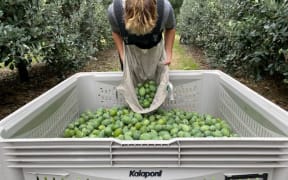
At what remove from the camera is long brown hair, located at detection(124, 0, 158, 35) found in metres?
2.38

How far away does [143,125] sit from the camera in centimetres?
277

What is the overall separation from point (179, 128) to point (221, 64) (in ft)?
14.3

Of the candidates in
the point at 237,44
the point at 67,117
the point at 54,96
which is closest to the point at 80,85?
the point at 67,117

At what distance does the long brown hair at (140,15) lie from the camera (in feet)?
7.80

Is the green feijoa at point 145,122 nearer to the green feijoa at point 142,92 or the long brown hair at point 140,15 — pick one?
the green feijoa at point 142,92

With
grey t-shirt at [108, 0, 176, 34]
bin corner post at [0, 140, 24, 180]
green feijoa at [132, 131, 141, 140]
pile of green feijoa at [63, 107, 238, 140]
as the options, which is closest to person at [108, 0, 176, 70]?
grey t-shirt at [108, 0, 176, 34]

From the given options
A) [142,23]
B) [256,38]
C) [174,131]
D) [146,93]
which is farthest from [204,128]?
[256,38]

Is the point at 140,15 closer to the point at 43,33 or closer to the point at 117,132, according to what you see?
the point at 117,132

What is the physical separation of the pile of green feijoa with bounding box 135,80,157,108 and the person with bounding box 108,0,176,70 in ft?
0.84

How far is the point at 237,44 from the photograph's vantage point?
5.20m

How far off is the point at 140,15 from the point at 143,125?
3.01 ft

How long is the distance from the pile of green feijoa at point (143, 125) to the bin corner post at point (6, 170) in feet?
3.10

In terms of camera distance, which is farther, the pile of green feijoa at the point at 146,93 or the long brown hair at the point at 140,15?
the pile of green feijoa at the point at 146,93

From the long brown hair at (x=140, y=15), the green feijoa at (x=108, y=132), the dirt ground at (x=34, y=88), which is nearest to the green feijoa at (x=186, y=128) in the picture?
the green feijoa at (x=108, y=132)
